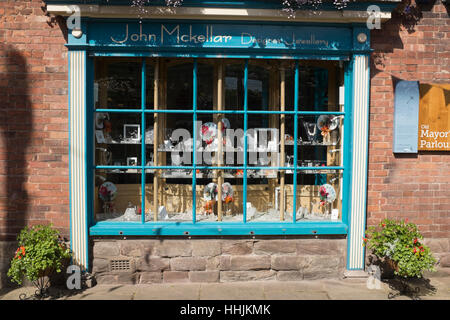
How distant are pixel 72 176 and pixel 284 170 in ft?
9.33

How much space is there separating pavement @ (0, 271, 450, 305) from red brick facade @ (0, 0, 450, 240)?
2.67ft

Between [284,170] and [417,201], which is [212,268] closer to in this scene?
[284,170]

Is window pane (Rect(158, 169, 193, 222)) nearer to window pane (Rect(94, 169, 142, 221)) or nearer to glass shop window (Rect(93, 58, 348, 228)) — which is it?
glass shop window (Rect(93, 58, 348, 228))

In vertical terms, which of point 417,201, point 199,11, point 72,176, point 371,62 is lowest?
point 417,201

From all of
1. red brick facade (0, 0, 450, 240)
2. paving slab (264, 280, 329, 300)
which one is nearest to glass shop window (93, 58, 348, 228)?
red brick facade (0, 0, 450, 240)

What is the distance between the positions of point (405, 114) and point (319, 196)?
1.61 metres

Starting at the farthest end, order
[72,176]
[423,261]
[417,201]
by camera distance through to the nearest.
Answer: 1. [417,201]
2. [72,176]
3. [423,261]

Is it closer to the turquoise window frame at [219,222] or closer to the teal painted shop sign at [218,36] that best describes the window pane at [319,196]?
the turquoise window frame at [219,222]

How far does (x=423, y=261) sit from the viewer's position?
188 inches

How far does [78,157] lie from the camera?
5.14m

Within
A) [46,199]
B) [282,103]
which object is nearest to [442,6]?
[282,103]

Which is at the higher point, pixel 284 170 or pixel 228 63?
pixel 228 63

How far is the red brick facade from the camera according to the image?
5148mm

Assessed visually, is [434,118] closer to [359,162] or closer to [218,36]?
[359,162]
